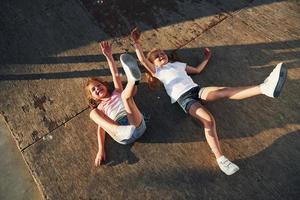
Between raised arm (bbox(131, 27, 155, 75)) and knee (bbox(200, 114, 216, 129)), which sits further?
raised arm (bbox(131, 27, 155, 75))

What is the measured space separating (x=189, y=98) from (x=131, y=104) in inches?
28.8

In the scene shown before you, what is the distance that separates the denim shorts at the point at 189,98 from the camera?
446cm

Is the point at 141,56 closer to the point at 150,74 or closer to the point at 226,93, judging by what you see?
the point at 150,74

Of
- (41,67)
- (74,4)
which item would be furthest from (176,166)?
(74,4)

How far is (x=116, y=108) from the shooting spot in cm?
454

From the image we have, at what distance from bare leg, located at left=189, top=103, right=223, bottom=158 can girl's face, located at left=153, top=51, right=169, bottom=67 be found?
0.70 metres

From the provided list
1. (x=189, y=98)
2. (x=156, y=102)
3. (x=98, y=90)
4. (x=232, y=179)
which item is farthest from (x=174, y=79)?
(x=232, y=179)

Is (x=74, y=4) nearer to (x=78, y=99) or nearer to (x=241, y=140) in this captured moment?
(x=78, y=99)

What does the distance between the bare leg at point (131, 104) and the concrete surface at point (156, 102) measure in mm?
404

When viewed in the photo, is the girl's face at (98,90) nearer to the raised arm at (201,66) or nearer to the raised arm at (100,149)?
the raised arm at (100,149)

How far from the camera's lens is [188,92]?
454cm

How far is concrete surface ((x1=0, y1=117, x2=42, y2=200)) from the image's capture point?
14.7ft

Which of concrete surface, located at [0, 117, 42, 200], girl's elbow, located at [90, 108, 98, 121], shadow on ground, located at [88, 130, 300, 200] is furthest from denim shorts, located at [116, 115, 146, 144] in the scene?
concrete surface, located at [0, 117, 42, 200]

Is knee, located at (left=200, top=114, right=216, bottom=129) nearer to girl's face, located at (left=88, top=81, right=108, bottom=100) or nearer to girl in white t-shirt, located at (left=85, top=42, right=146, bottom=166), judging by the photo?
girl in white t-shirt, located at (left=85, top=42, right=146, bottom=166)
